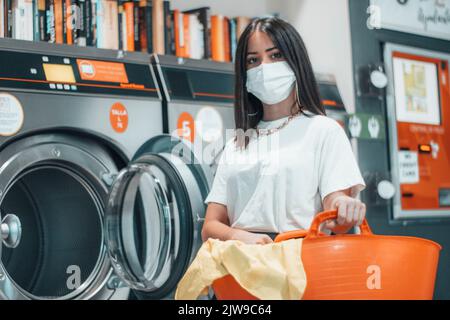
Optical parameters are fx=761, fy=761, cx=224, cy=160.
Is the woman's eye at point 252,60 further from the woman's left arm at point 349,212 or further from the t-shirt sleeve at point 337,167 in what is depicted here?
the woman's left arm at point 349,212

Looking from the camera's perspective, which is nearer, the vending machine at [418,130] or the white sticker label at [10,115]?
the white sticker label at [10,115]

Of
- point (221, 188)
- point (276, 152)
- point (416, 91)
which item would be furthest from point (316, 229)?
point (416, 91)

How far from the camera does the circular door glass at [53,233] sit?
2.43m

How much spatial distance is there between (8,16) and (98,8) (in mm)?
366

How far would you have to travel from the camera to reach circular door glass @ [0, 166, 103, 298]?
95.5 inches

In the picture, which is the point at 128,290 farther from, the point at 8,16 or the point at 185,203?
the point at 8,16

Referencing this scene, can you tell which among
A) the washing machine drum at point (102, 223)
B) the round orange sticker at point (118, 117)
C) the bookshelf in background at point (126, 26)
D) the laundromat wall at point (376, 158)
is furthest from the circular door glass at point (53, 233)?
the laundromat wall at point (376, 158)

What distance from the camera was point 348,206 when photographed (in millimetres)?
1491

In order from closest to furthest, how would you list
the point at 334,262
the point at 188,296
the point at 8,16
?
1. the point at 334,262
2. the point at 188,296
3. the point at 8,16

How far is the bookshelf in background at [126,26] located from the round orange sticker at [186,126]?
1.62 ft

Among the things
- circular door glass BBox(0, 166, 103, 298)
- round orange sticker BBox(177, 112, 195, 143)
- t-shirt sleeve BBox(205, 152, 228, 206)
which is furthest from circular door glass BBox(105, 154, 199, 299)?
t-shirt sleeve BBox(205, 152, 228, 206)

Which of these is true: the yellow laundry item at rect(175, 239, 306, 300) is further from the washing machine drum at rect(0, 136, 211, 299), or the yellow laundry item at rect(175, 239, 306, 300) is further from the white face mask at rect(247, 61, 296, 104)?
the washing machine drum at rect(0, 136, 211, 299)

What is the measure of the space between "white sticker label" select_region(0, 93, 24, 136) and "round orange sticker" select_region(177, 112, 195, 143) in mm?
575

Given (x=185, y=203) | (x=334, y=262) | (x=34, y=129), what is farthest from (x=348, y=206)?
(x=34, y=129)
